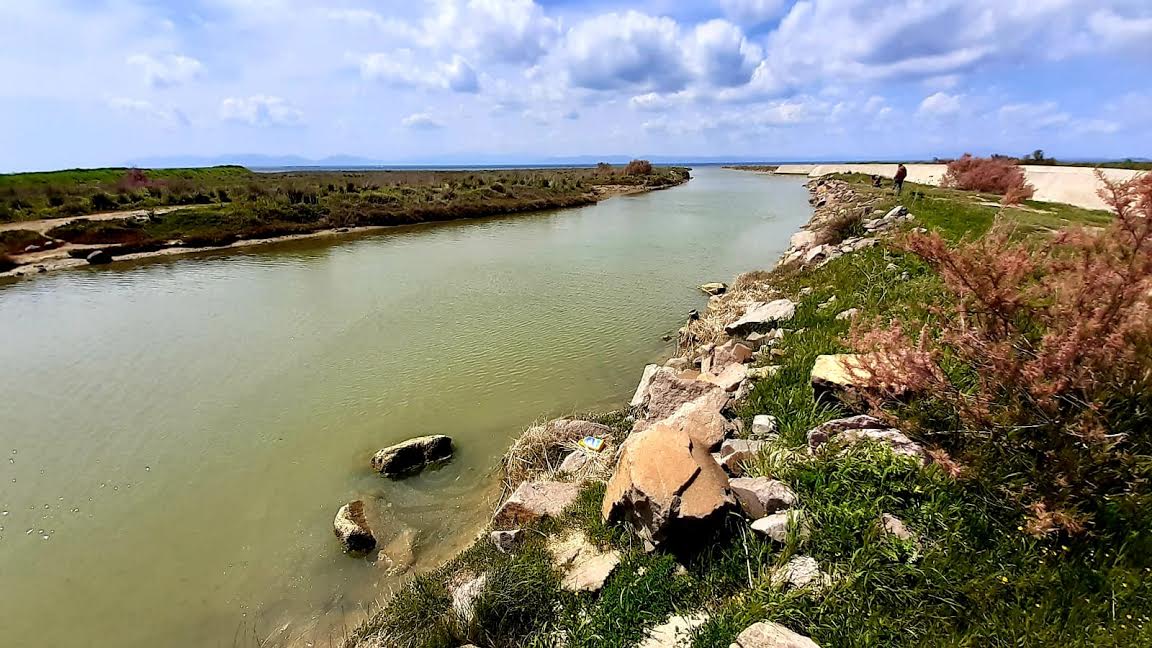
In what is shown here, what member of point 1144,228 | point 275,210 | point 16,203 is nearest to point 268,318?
point 1144,228

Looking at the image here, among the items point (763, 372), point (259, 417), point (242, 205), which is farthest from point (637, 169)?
point (763, 372)

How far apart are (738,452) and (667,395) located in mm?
1781

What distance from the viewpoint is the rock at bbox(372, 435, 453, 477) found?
25.3 ft

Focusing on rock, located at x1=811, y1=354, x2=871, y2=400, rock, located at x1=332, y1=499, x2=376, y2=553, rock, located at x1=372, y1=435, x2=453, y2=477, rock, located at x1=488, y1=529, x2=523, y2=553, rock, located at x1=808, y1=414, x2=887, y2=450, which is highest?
rock, located at x1=811, y1=354, x2=871, y2=400

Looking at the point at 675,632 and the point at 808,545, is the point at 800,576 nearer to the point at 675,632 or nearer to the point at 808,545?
the point at 808,545

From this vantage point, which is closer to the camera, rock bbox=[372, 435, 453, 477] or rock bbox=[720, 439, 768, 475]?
rock bbox=[720, 439, 768, 475]

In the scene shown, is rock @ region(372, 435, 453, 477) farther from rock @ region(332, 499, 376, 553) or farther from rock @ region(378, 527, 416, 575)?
rock @ region(378, 527, 416, 575)

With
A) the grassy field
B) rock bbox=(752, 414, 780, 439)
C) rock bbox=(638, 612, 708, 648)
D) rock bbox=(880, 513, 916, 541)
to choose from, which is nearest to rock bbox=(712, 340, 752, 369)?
rock bbox=(752, 414, 780, 439)

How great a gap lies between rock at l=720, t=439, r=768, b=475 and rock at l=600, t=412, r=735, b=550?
368 millimetres

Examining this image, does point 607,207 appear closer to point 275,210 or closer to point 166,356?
point 275,210

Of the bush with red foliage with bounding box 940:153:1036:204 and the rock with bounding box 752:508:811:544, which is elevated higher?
the bush with red foliage with bounding box 940:153:1036:204

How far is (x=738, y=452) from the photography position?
199 inches

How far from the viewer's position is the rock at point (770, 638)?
3.18m

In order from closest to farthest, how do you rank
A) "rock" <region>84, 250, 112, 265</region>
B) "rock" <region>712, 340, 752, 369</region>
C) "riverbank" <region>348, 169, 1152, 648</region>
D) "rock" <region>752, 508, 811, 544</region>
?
"riverbank" <region>348, 169, 1152, 648</region> → "rock" <region>752, 508, 811, 544</region> → "rock" <region>712, 340, 752, 369</region> → "rock" <region>84, 250, 112, 265</region>
